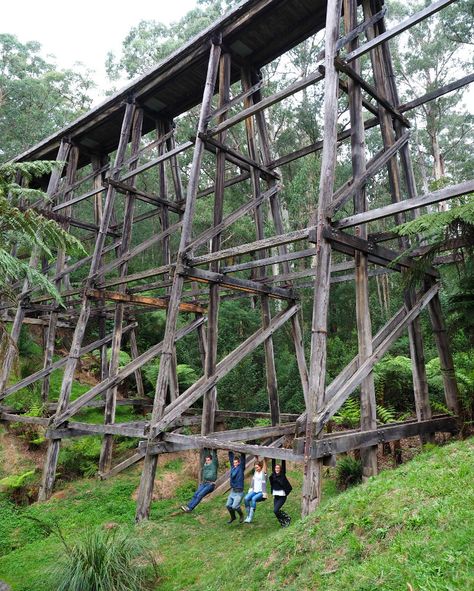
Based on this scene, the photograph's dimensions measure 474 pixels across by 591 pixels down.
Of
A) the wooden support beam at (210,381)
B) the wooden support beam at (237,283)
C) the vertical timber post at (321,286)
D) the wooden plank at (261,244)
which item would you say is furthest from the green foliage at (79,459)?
the vertical timber post at (321,286)

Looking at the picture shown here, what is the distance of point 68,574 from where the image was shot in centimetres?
447

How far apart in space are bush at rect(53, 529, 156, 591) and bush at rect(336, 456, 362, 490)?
370 cm

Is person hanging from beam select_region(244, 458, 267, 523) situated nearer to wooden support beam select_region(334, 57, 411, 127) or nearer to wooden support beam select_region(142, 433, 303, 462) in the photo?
wooden support beam select_region(142, 433, 303, 462)

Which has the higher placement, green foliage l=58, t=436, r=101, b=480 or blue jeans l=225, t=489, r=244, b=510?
green foliage l=58, t=436, r=101, b=480

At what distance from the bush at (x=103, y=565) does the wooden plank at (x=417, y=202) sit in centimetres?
458

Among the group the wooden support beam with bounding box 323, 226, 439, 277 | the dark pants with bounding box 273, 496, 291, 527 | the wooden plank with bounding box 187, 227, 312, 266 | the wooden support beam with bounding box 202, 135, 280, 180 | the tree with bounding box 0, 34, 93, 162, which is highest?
the tree with bounding box 0, 34, 93, 162

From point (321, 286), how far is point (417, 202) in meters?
1.50

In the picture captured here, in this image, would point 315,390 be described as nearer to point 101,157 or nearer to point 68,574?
point 68,574

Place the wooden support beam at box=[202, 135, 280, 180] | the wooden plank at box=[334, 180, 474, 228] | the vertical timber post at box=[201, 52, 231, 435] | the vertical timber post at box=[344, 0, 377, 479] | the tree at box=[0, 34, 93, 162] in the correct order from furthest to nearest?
the tree at box=[0, 34, 93, 162] < the wooden support beam at box=[202, 135, 280, 180] < the vertical timber post at box=[201, 52, 231, 435] < the vertical timber post at box=[344, 0, 377, 479] < the wooden plank at box=[334, 180, 474, 228]

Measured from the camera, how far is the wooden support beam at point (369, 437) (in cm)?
530

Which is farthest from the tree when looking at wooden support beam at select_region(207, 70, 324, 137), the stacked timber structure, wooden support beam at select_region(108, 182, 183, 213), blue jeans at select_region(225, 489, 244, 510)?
blue jeans at select_region(225, 489, 244, 510)


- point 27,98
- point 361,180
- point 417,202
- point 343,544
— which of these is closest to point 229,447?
point 343,544

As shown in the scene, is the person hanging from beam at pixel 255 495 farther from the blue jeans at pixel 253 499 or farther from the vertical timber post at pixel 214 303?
the vertical timber post at pixel 214 303

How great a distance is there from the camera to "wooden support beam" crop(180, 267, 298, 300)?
7.94 metres
